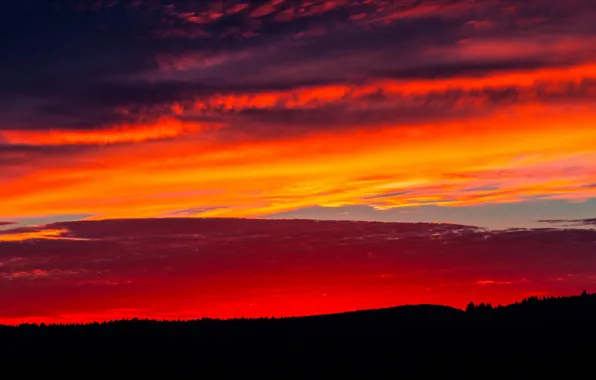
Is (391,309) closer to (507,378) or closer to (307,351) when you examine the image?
(307,351)

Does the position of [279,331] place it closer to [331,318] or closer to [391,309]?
[331,318]

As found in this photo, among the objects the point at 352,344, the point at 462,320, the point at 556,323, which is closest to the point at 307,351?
the point at 352,344

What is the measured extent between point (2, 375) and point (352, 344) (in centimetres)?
4789

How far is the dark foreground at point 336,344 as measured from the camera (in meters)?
116

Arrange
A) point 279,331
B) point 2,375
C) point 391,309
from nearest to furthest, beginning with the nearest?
point 2,375 < point 279,331 < point 391,309

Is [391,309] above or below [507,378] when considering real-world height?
above

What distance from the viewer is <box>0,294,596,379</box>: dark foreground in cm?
11600

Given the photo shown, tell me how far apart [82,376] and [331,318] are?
140 feet

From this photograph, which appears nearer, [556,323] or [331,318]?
[556,323]

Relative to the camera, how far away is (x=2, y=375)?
115625 mm

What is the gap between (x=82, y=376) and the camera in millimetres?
114500

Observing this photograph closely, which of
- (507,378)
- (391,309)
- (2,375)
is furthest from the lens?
(391,309)

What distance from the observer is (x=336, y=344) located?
126 meters

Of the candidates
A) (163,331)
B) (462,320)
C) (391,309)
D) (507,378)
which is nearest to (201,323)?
(163,331)
